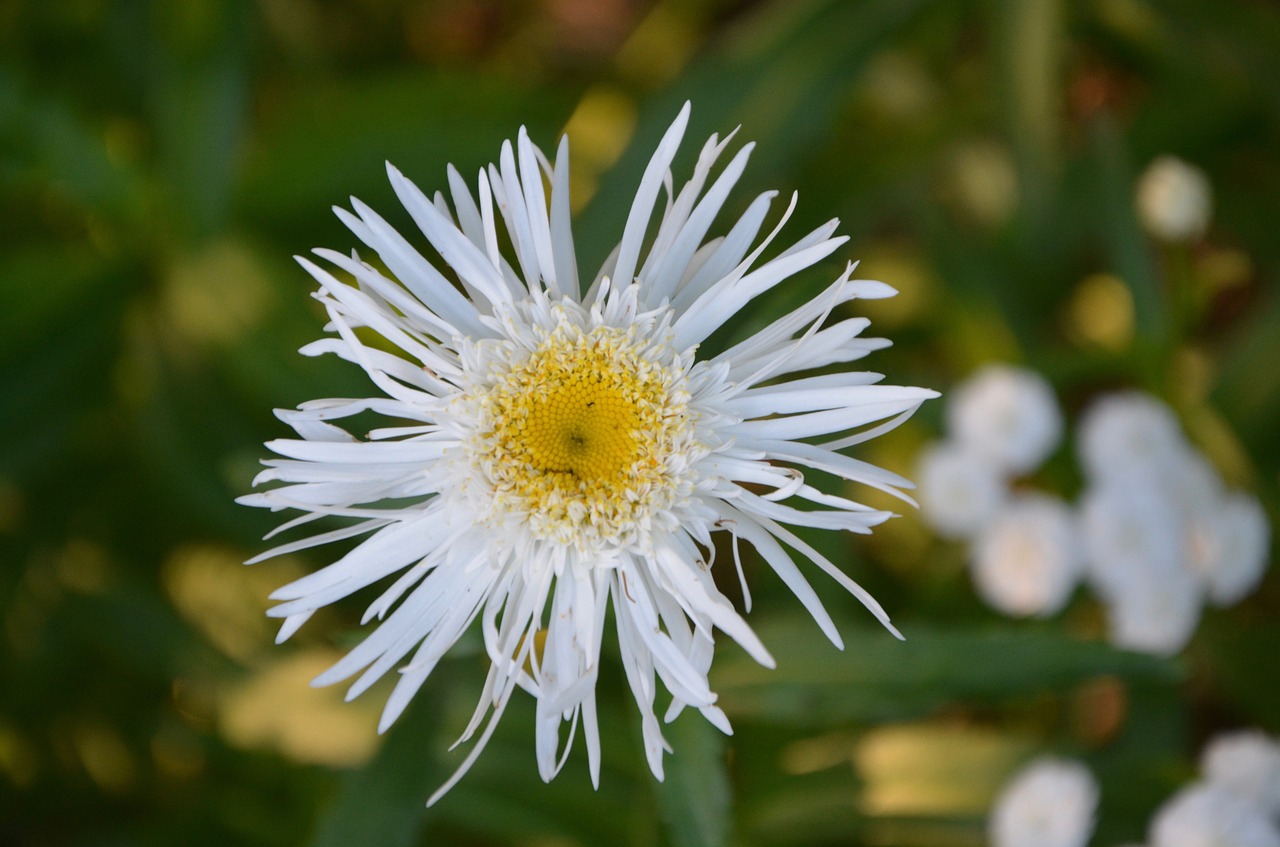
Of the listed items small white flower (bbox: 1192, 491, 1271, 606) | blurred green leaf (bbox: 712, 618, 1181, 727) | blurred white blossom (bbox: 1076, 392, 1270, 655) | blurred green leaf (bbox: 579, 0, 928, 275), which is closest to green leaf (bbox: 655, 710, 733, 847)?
blurred green leaf (bbox: 712, 618, 1181, 727)

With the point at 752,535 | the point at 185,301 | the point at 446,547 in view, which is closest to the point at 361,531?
the point at 446,547

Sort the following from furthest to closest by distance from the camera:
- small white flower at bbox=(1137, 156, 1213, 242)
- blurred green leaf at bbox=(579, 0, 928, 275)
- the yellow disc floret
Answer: blurred green leaf at bbox=(579, 0, 928, 275) → small white flower at bbox=(1137, 156, 1213, 242) → the yellow disc floret

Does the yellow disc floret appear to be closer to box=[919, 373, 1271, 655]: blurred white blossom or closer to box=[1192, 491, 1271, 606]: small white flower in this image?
box=[919, 373, 1271, 655]: blurred white blossom

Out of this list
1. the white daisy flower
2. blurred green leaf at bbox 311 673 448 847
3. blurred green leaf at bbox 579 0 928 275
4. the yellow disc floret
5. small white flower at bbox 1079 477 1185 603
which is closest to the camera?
the white daisy flower

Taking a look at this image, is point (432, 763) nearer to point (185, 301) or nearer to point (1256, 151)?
point (185, 301)

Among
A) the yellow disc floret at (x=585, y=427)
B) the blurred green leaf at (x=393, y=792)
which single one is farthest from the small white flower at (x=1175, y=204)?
the blurred green leaf at (x=393, y=792)

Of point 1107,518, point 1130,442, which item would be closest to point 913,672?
point 1107,518

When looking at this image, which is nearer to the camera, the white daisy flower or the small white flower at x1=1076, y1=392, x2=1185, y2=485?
the white daisy flower
